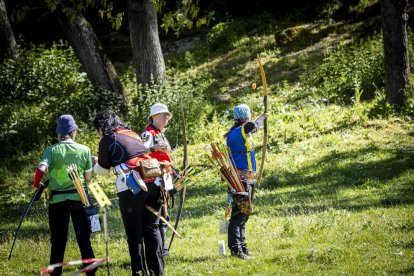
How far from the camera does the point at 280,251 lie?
26.1ft

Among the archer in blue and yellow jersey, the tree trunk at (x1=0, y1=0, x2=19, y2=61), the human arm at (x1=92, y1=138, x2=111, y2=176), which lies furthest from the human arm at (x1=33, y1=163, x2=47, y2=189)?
the tree trunk at (x1=0, y1=0, x2=19, y2=61)

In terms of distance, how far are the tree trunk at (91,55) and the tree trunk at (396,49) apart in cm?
759

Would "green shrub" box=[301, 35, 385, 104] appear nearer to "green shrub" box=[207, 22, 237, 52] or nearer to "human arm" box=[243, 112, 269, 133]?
"green shrub" box=[207, 22, 237, 52]

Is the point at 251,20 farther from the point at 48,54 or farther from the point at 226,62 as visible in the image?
the point at 48,54

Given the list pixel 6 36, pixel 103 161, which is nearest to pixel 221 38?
pixel 6 36

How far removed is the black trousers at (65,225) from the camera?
7.08 meters

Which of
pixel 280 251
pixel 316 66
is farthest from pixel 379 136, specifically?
pixel 280 251

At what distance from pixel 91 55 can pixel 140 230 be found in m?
11.7

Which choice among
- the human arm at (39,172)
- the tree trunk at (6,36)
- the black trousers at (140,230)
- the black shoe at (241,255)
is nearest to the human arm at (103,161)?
the black trousers at (140,230)

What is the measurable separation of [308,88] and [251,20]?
7.93m

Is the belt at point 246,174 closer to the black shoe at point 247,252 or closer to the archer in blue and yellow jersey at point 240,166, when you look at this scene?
the archer in blue and yellow jersey at point 240,166

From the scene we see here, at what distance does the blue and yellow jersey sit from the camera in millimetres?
7789

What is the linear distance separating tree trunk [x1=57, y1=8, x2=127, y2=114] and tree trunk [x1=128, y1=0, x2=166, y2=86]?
100cm

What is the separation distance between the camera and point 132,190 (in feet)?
21.6
